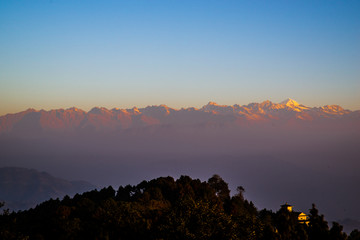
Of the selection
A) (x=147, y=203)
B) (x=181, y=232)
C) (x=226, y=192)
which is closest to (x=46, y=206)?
(x=147, y=203)

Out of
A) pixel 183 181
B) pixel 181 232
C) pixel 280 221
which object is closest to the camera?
pixel 181 232

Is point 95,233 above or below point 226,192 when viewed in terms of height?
above

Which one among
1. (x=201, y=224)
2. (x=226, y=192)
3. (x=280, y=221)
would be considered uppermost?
(x=201, y=224)

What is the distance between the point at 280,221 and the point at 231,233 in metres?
22.0

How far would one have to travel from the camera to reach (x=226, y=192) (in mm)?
135000

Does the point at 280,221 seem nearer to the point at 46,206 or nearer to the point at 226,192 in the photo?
the point at 46,206

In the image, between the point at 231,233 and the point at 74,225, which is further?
the point at 74,225

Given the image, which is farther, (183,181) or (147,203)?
(183,181)

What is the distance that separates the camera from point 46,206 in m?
87.6

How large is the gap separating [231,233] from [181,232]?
6.77 metres

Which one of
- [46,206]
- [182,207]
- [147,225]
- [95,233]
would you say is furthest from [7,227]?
[46,206]

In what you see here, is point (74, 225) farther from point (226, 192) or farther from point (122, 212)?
point (226, 192)

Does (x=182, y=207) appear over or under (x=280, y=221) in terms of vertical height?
over

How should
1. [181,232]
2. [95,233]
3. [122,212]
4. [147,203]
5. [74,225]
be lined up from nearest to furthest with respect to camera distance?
[181,232], [95,233], [74,225], [122,212], [147,203]
